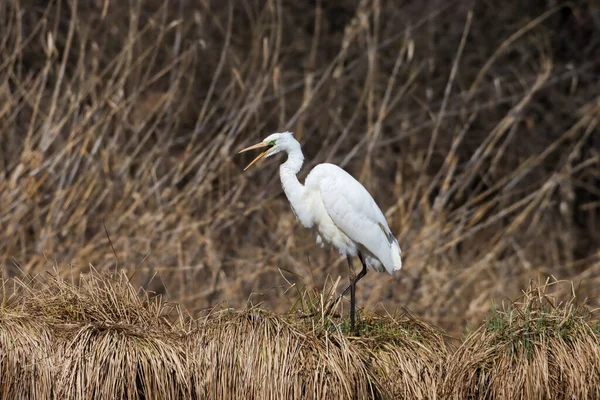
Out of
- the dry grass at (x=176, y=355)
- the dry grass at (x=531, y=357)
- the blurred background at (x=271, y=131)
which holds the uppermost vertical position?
the dry grass at (x=531, y=357)

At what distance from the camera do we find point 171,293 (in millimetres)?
5254

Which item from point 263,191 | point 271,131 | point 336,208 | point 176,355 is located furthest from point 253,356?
point 271,131

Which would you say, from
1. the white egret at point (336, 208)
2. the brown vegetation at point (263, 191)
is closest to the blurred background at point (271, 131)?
the brown vegetation at point (263, 191)

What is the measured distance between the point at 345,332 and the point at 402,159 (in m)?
3.22

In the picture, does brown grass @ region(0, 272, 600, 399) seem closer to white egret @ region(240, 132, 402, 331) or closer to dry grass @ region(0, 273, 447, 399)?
dry grass @ region(0, 273, 447, 399)

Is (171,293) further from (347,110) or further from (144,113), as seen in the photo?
(347,110)

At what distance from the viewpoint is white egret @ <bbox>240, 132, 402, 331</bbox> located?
3645mm

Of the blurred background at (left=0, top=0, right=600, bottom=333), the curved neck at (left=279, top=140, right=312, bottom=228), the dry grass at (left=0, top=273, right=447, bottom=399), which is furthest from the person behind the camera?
the blurred background at (left=0, top=0, right=600, bottom=333)

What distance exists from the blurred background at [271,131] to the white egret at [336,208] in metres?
0.22

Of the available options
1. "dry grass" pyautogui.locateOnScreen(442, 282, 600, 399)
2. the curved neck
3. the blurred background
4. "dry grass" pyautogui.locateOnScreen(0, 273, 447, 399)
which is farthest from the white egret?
"dry grass" pyautogui.locateOnScreen(442, 282, 600, 399)

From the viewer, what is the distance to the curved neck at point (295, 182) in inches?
143

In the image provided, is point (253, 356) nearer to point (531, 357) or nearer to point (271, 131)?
point (531, 357)

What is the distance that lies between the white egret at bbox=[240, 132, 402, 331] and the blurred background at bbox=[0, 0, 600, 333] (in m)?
0.22

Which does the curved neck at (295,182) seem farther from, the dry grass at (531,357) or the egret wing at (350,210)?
the dry grass at (531,357)
